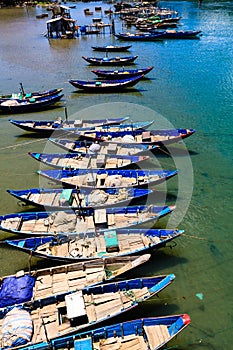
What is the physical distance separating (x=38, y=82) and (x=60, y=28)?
3586cm

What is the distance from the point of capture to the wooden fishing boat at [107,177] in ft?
71.3

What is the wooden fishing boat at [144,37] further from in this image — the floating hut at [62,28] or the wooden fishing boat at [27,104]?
the wooden fishing boat at [27,104]

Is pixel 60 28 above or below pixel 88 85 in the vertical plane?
above

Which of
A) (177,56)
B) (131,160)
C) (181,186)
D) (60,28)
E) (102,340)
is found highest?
(60,28)

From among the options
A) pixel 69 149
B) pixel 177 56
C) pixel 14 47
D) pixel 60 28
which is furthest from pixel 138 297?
pixel 60 28

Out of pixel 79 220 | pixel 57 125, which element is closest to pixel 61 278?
pixel 79 220

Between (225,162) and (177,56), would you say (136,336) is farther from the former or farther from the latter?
(177,56)

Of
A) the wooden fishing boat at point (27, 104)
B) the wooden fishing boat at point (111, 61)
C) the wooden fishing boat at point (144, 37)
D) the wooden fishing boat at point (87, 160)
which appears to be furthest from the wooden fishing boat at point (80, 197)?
the wooden fishing boat at point (144, 37)

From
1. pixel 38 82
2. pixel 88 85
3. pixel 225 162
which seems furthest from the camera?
pixel 38 82

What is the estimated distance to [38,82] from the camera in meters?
45.5

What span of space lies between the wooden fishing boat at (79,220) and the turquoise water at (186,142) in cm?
172

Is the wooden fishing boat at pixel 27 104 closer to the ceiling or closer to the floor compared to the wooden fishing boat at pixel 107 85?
closer to the floor

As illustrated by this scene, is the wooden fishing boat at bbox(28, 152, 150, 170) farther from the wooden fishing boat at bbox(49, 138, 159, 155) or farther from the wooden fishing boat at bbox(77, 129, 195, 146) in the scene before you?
the wooden fishing boat at bbox(77, 129, 195, 146)

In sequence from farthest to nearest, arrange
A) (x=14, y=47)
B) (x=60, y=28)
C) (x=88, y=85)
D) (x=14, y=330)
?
(x=60, y=28) < (x=14, y=47) < (x=88, y=85) < (x=14, y=330)
